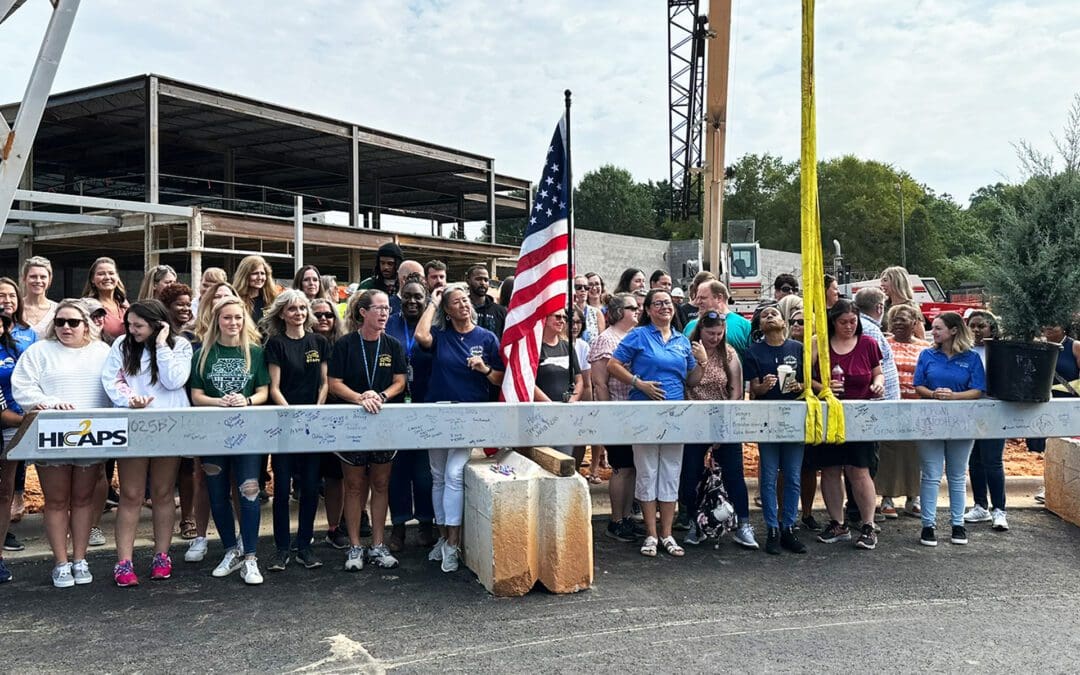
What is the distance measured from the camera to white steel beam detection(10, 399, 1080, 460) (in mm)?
4511

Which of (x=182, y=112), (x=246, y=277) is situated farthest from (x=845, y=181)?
(x=246, y=277)

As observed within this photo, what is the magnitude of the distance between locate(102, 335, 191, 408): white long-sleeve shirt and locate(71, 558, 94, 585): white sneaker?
1065 millimetres

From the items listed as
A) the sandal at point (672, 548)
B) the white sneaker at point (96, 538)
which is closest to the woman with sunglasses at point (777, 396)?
the sandal at point (672, 548)

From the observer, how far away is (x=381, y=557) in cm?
521

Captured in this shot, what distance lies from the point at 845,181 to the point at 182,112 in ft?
170

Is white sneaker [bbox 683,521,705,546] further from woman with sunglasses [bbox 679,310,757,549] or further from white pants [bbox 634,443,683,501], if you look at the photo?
white pants [bbox 634,443,683,501]

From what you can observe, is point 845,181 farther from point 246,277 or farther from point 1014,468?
point 246,277

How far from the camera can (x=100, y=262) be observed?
6199 millimetres

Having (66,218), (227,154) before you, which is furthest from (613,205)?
(66,218)

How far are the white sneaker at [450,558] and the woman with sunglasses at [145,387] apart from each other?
168 cm

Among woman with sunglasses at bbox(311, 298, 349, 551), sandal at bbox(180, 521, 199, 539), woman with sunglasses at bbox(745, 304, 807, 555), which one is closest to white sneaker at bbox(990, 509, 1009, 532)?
woman with sunglasses at bbox(745, 304, 807, 555)

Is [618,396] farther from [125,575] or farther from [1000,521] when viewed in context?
[125,575]

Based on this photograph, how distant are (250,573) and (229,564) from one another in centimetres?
26

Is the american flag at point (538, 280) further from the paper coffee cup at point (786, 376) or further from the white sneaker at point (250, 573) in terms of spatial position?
the white sneaker at point (250, 573)
